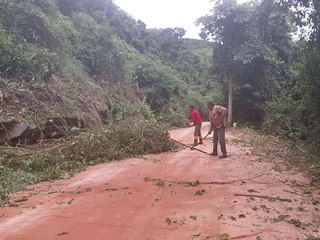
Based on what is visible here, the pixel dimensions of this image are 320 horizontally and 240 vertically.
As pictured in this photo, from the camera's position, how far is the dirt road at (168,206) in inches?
192

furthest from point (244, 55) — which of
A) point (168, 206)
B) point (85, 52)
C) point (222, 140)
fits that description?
point (168, 206)

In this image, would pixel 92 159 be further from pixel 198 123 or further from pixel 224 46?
pixel 224 46

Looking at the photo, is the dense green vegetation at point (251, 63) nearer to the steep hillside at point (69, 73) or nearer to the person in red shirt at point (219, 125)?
the steep hillside at point (69, 73)

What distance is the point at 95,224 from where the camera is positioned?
17.1 ft

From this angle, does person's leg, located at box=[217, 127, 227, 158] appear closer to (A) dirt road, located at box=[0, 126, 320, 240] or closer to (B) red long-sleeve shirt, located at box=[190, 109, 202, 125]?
(A) dirt road, located at box=[0, 126, 320, 240]

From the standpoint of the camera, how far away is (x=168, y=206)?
5.99 meters

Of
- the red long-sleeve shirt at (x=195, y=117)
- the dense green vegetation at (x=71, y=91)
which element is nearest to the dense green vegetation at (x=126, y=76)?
the dense green vegetation at (x=71, y=91)

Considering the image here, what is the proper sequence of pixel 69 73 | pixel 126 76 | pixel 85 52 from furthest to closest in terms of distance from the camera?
1. pixel 126 76
2. pixel 85 52
3. pixel 69 73

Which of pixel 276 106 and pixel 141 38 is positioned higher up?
pixel 141 38

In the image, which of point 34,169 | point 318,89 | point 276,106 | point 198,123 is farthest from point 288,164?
point 276,106

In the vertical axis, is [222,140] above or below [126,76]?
below

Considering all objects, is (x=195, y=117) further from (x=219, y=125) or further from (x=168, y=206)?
(x=168, y=206)

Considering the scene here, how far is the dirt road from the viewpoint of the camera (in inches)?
192

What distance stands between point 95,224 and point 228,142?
10.9m
